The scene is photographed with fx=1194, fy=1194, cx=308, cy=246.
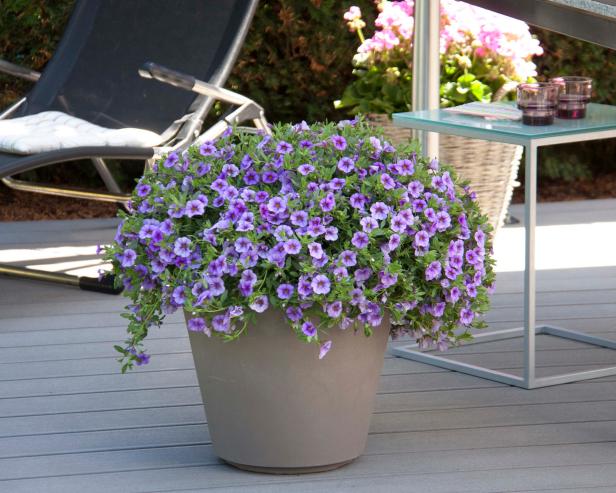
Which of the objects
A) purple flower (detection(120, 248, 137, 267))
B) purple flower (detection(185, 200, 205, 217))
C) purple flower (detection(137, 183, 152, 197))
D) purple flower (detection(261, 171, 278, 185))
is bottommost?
purple flower (detection(120, 248, 137, 267))

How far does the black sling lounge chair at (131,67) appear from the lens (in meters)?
3.85

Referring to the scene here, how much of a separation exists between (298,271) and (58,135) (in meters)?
1.74

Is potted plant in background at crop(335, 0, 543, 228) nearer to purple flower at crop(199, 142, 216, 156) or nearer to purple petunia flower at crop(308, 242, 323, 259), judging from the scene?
purple flower at crop(199, 142, 216, 156)

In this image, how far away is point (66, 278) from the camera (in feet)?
11.9

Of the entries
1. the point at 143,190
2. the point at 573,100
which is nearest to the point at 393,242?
the point at 143,190

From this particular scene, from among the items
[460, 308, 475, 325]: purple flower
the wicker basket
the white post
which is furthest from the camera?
the wicker basket

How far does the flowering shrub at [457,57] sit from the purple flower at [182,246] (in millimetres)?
2114

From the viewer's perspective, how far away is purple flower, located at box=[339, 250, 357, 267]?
1.99 meters

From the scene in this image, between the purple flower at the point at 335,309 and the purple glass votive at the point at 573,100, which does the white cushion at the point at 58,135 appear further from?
the purple flower at the point at 335,309

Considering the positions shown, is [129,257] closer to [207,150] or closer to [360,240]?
[207,150]

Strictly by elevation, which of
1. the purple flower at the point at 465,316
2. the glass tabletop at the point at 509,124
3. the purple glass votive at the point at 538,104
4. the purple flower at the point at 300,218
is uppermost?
Answer: the purple glass votive at the point at 538,104

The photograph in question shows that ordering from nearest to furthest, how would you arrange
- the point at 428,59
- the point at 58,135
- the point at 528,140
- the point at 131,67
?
the point at 528,140 → the point at 428,59 → the point at 58,135 → the point at 131,67

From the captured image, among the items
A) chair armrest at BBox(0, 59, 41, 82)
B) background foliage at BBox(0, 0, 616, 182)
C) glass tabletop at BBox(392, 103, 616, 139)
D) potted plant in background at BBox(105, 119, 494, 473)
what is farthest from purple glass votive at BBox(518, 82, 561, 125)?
background foliage at BBox(0, 0, 616, 182)

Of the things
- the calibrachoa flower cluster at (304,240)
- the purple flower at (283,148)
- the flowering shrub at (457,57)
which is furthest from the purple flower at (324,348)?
the flowering shrub at (457,57)
